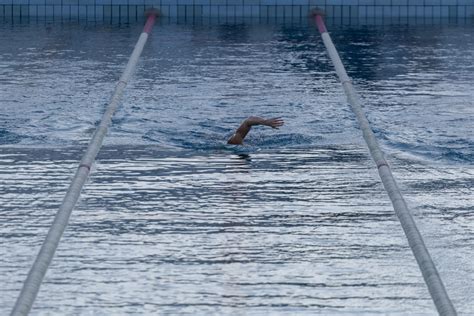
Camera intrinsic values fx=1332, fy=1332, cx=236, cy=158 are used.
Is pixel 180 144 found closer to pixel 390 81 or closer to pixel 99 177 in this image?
pixel 99 177

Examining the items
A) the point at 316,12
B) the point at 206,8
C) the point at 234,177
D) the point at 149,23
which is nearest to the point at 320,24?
the point at 316,12

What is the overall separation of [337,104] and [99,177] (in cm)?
320

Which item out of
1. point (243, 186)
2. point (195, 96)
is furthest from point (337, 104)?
point (243, 186)

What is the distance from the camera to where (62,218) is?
676 cm

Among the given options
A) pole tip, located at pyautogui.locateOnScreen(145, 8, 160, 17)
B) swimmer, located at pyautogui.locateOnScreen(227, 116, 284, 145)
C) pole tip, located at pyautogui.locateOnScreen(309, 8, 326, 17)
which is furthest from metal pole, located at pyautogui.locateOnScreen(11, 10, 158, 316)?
pole tip, located at pyautogui.locateOnScreen(309, 8, 326, 17)

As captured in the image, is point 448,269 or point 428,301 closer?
point 428,301

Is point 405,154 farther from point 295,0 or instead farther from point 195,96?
point 295,0

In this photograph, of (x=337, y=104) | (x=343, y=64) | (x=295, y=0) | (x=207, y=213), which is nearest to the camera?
(x=207, y=213)

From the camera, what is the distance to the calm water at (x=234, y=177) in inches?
230

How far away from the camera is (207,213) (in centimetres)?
714

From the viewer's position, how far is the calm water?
19.1 feet

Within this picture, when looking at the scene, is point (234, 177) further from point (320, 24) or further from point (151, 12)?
point (151, 12)

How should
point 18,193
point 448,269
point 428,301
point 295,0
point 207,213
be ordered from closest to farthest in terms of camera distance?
point 428,301 → point 448,269 → point 207,213 → point 18,193 → point 295,0

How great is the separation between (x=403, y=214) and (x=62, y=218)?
175 cm
